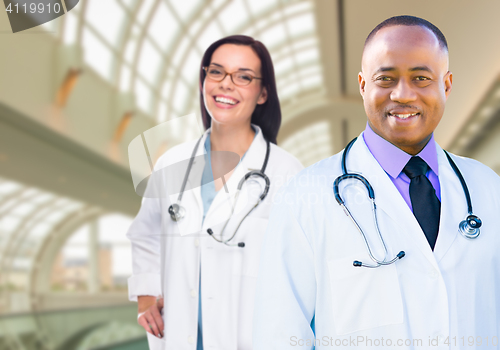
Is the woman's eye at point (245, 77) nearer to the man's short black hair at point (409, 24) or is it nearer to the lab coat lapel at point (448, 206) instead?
the man's short black hair at point (409, 24)

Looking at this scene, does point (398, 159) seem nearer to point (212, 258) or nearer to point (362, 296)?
point (362, 296)

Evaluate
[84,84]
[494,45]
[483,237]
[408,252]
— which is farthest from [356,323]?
[84,84]

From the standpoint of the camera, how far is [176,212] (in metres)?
1.84

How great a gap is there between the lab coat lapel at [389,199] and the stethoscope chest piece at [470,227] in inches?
4.0

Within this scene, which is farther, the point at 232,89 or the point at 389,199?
the point at 232,89

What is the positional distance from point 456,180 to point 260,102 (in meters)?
1.05

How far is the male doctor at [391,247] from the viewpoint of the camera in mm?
1027

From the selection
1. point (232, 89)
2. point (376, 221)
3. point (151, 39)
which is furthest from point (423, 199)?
point (151, 39)

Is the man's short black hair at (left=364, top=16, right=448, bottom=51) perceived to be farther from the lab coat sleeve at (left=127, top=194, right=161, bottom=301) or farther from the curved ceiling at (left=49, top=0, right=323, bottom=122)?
the curved ceiling at (left=49, top=0, right=323, bottom=122)

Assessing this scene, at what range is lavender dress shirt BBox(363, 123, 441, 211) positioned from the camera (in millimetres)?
1174

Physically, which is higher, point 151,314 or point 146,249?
point 146,249

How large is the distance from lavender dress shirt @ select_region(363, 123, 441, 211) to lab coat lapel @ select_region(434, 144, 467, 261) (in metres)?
0.02

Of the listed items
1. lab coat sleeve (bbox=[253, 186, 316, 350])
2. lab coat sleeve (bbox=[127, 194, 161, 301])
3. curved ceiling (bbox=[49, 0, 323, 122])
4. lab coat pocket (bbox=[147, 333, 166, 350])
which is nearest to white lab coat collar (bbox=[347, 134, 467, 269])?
lab coat sleeve (bbox=[253, 186, 316, 350])

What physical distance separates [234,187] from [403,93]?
0.95 meters
